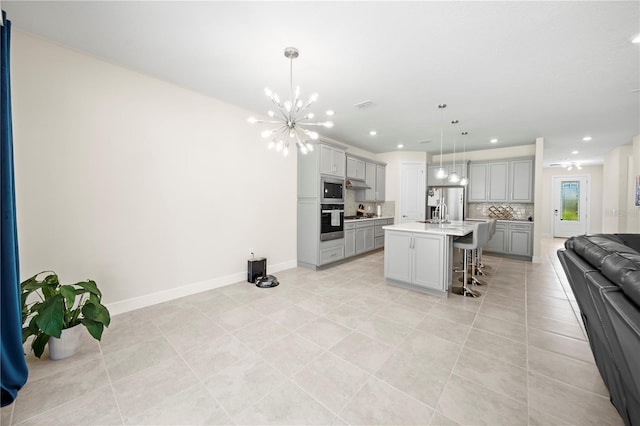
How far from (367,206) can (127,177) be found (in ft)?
17.8

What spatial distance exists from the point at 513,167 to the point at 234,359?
22.8 ft

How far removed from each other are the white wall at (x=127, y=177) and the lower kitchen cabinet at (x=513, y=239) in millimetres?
5542

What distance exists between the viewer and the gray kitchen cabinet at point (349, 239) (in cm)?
523

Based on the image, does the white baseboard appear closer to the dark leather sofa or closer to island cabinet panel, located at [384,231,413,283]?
island cabinet panel, located at [384,231,413,283]

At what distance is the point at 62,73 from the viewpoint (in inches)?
96.2

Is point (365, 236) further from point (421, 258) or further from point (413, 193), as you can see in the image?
point (421, 258)

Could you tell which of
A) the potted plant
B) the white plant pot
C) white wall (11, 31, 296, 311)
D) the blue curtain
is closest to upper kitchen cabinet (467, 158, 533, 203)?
white wall (11, 31, 296, 311)

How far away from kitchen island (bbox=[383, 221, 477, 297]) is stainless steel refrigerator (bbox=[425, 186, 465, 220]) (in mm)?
3279

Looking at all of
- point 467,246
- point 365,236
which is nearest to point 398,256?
point 467,246

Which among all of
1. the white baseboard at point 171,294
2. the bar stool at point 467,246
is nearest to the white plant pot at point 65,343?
the white baseboard at point 171,294

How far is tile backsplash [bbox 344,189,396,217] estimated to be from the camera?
640cm

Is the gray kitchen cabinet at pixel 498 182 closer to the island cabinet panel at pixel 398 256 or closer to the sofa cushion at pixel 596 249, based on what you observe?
the island cabinet panel at pixel 398 256

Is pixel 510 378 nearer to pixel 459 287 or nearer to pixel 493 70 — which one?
pixel 459 287

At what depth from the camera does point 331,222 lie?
484 centimetres
